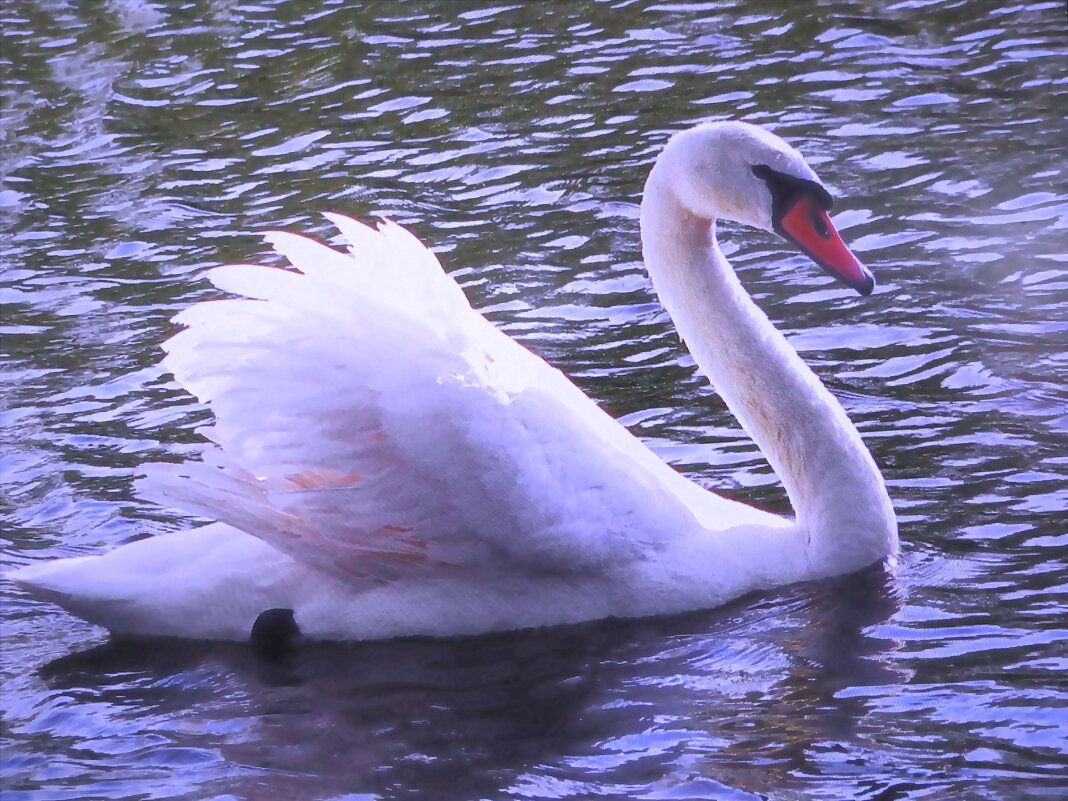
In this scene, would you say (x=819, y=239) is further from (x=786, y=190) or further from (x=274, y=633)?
(x=274, y=633)

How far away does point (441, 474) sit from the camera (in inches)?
230

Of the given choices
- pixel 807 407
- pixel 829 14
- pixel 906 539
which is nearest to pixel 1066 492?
pixel 906 539

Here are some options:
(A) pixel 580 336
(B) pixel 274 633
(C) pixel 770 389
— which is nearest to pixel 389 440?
(B) pixel 274 633

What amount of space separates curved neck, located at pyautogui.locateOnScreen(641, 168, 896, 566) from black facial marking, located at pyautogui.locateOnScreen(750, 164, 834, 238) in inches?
11.2

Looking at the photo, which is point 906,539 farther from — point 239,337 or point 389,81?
point 389,81

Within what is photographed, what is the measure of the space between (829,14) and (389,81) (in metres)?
3.24

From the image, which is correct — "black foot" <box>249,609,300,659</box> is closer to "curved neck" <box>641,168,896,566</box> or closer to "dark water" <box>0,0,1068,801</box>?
"dark water" <box>0,0,1068,801</box>

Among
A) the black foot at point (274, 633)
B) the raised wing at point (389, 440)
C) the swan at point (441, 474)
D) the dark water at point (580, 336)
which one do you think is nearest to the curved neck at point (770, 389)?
the swan at point (441, 474)

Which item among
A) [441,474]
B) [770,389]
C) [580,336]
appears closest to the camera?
[441,474]

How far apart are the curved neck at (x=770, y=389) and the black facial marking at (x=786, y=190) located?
28cm

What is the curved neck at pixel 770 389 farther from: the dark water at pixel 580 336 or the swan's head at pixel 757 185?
the dark water at pixel 580 336

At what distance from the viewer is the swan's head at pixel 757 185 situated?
6.14 m

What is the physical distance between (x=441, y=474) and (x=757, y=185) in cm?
151

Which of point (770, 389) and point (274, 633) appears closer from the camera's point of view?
point (274, 633)
